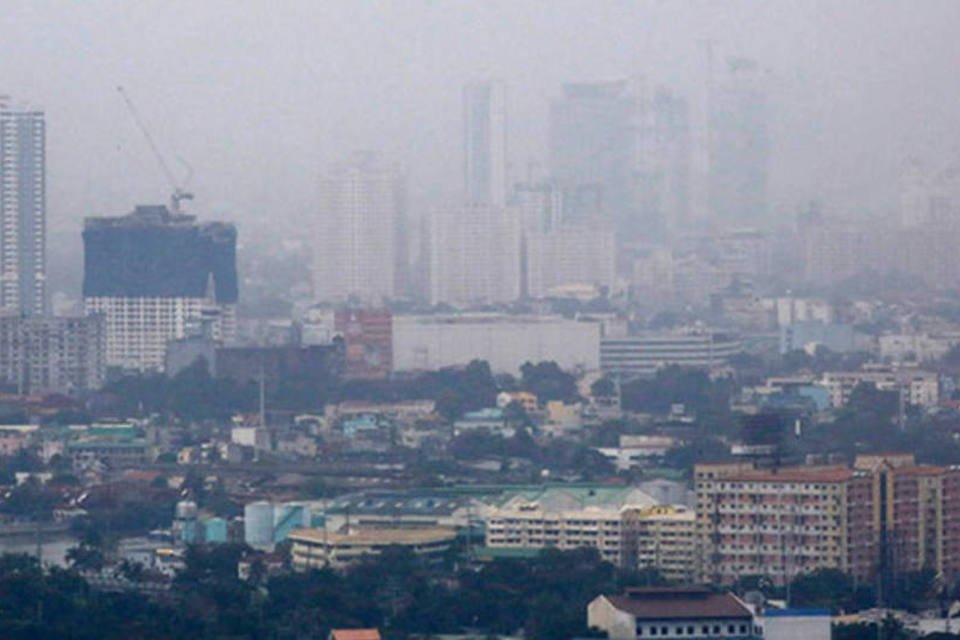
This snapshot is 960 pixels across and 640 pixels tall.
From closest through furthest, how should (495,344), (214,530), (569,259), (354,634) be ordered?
1. (354,634)
2. (214,530)
3. (495,344)
4. (569,259)

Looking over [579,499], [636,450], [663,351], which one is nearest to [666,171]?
[663,351]

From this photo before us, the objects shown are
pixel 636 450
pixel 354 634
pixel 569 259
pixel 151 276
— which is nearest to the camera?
pixel 354 634

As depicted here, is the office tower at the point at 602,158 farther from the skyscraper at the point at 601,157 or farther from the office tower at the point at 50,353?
the office tower at the point at 50,353

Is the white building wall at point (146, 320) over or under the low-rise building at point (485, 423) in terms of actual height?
over

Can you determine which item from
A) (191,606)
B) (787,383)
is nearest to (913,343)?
(787,383)

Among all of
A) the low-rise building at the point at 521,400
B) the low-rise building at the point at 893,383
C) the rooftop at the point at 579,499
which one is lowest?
the low-rise building at the point at 521,400

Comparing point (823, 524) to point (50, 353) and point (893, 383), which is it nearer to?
point (893, 383)

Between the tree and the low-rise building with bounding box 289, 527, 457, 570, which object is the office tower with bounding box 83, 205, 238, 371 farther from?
the low-rise building with bounding box 289, 527, 457, 570

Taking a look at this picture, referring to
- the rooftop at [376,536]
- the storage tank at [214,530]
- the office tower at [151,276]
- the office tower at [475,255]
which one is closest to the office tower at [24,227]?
the office tower at [151,276]
